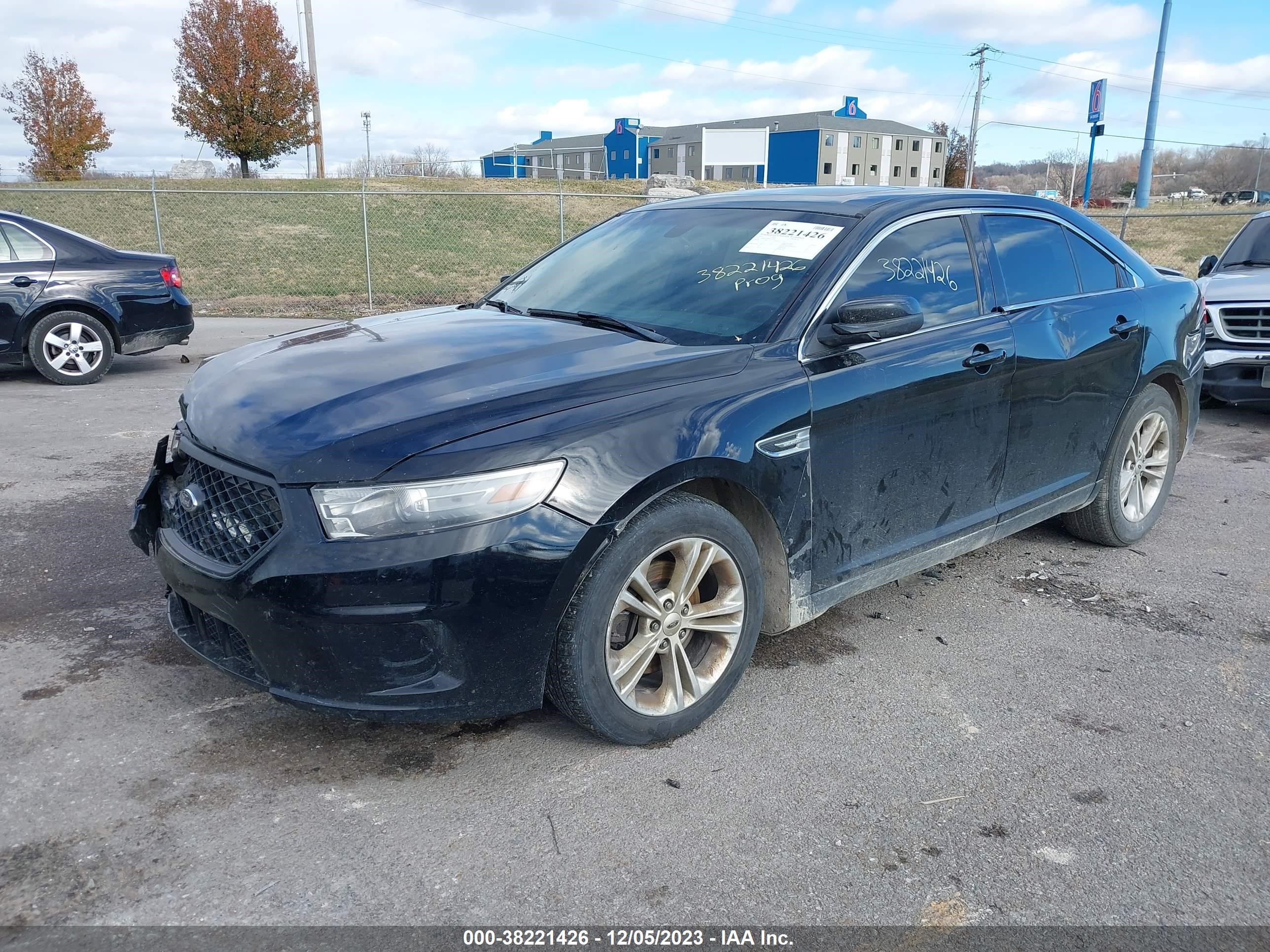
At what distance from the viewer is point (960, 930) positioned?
7.88ft

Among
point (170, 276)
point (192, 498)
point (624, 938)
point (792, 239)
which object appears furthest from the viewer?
point (170, 276)

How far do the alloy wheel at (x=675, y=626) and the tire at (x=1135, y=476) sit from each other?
2561 mm

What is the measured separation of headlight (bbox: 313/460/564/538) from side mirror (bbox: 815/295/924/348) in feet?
4.58

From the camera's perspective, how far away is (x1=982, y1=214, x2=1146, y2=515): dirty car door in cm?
423

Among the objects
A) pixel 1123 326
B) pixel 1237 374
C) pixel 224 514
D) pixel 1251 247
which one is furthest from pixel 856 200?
pixel 1251 247

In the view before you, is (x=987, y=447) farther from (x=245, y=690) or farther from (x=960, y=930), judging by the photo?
(x=245, y=690)

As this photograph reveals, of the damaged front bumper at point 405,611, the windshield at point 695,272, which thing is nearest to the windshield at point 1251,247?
the windshield at point 695,272

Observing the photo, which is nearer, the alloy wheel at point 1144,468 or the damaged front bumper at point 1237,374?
the alloy wheel at point 1144,468

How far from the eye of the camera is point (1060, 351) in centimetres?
433

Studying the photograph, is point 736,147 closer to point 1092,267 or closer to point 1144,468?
point 1144,468

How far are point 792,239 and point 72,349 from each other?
25.9ft

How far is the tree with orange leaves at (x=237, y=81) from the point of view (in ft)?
115

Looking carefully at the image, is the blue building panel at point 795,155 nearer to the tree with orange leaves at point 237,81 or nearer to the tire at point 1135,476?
the tree with orange leaves at point 237,81

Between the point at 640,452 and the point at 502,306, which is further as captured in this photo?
the point at 502,306
